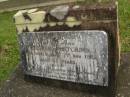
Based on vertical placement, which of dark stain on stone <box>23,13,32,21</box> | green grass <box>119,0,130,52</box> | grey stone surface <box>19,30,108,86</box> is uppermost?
dark stain on stone <box>23,13,32,21</box>

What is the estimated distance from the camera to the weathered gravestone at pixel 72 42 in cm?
286

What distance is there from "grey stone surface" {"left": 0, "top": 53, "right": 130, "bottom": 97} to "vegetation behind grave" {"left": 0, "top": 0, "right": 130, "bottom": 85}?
1.14m

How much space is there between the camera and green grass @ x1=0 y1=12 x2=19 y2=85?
4.91 meters

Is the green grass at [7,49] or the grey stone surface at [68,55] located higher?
the grey stone surface at [68,55]

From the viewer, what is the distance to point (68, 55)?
3.09m

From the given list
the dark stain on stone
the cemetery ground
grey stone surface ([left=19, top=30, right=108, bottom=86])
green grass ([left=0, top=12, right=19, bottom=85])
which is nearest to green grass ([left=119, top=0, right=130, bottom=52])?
the cemetery ground

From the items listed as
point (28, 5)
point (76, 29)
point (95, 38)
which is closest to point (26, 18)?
point (76, 29)

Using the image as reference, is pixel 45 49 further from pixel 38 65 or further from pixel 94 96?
pixel 94 96

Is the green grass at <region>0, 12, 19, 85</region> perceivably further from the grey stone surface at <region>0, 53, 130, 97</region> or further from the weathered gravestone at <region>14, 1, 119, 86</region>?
the weathered gravestone at <region>14, 1, 119, 86</region>

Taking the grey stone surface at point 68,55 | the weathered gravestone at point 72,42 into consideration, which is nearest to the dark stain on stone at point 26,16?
the weathered gravestone at point 72,42

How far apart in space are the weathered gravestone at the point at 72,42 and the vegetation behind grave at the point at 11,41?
4.66 ft

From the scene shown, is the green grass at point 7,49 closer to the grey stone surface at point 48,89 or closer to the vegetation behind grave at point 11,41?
the vegetation behind grave at point 11,41

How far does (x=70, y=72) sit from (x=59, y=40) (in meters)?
0.35

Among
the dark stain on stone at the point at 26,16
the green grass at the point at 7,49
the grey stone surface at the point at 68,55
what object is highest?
the dark stain on stone at the point at 26,16
